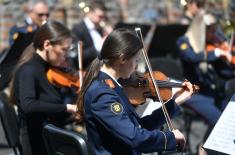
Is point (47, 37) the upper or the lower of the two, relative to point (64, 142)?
upper

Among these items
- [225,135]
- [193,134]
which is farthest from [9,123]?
[193,134]

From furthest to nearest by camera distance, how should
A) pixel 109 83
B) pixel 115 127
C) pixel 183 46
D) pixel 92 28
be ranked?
pixel 92 28 → pixel 183 46 → pixel 109 83 → pixel 115 127

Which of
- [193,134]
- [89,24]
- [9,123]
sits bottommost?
[193,134]

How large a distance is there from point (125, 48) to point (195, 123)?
4.20 m

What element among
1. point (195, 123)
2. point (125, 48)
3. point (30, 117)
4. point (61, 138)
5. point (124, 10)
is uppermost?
point (125, 48)

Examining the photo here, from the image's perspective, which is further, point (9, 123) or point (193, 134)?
point (193, 134)

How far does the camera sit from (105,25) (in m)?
5.95

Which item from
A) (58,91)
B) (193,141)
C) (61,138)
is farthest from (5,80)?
(193,141)

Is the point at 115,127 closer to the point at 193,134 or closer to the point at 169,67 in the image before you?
the point at 169,67

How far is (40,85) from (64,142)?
85 cm

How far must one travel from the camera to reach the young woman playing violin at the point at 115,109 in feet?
9.00

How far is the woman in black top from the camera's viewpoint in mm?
3615

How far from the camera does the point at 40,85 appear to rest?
145 inches

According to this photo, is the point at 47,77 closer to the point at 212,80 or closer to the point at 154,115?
the point at 154,115
